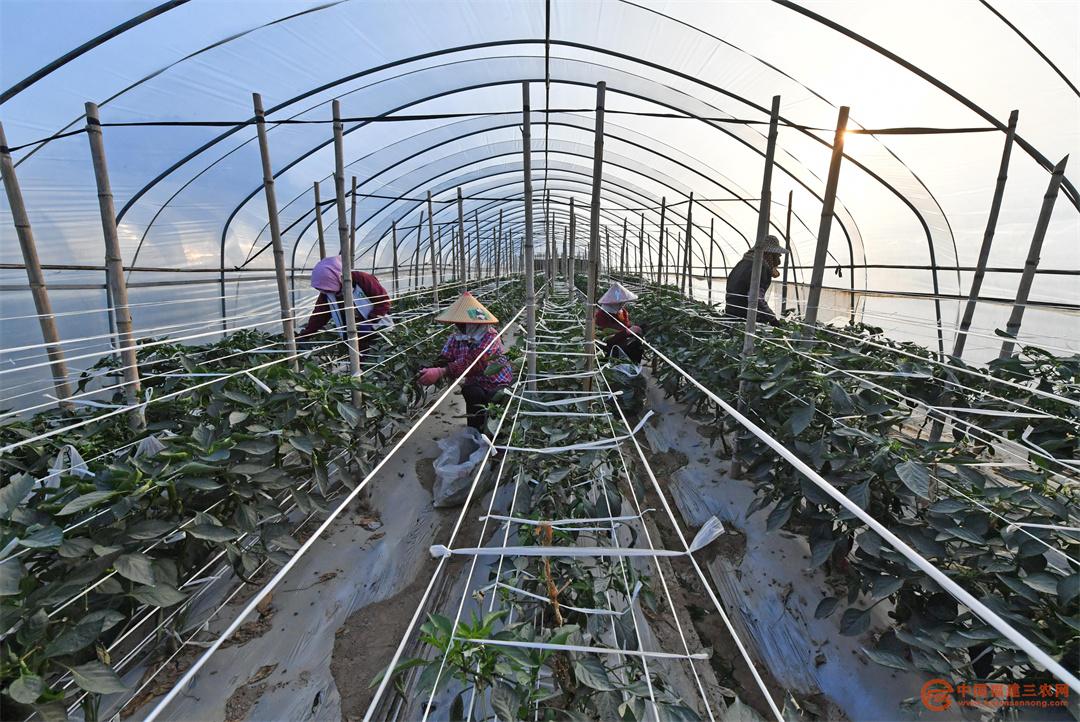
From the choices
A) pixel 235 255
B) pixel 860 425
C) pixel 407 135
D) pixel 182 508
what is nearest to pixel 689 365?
pixel 860 425

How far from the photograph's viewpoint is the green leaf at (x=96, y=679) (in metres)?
1.04

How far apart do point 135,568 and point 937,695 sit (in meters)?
2.58

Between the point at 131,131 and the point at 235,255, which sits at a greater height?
the point at 131,131

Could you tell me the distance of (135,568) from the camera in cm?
123

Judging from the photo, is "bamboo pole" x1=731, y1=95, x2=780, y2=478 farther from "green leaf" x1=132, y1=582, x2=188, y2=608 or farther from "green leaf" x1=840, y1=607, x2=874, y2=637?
"green leaf" x1=132, y1=582, x2=188, y2=608

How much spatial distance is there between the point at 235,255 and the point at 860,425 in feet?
27.3

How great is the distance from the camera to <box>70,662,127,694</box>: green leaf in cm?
104

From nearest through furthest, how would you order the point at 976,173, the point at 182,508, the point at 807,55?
1. the point at 182,508
2. the point at 807,55
3. the point at 976,173

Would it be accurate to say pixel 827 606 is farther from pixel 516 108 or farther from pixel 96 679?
pixel 516 108

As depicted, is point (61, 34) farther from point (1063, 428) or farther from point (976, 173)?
point (976, 173)

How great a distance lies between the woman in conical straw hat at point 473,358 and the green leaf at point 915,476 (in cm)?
258

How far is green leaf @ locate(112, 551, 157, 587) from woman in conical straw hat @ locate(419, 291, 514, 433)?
2352 millimetres

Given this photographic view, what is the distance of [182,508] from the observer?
4.87 ft

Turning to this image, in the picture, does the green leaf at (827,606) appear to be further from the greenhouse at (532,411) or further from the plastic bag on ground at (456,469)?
the plastic bag on ground at (456,469)
